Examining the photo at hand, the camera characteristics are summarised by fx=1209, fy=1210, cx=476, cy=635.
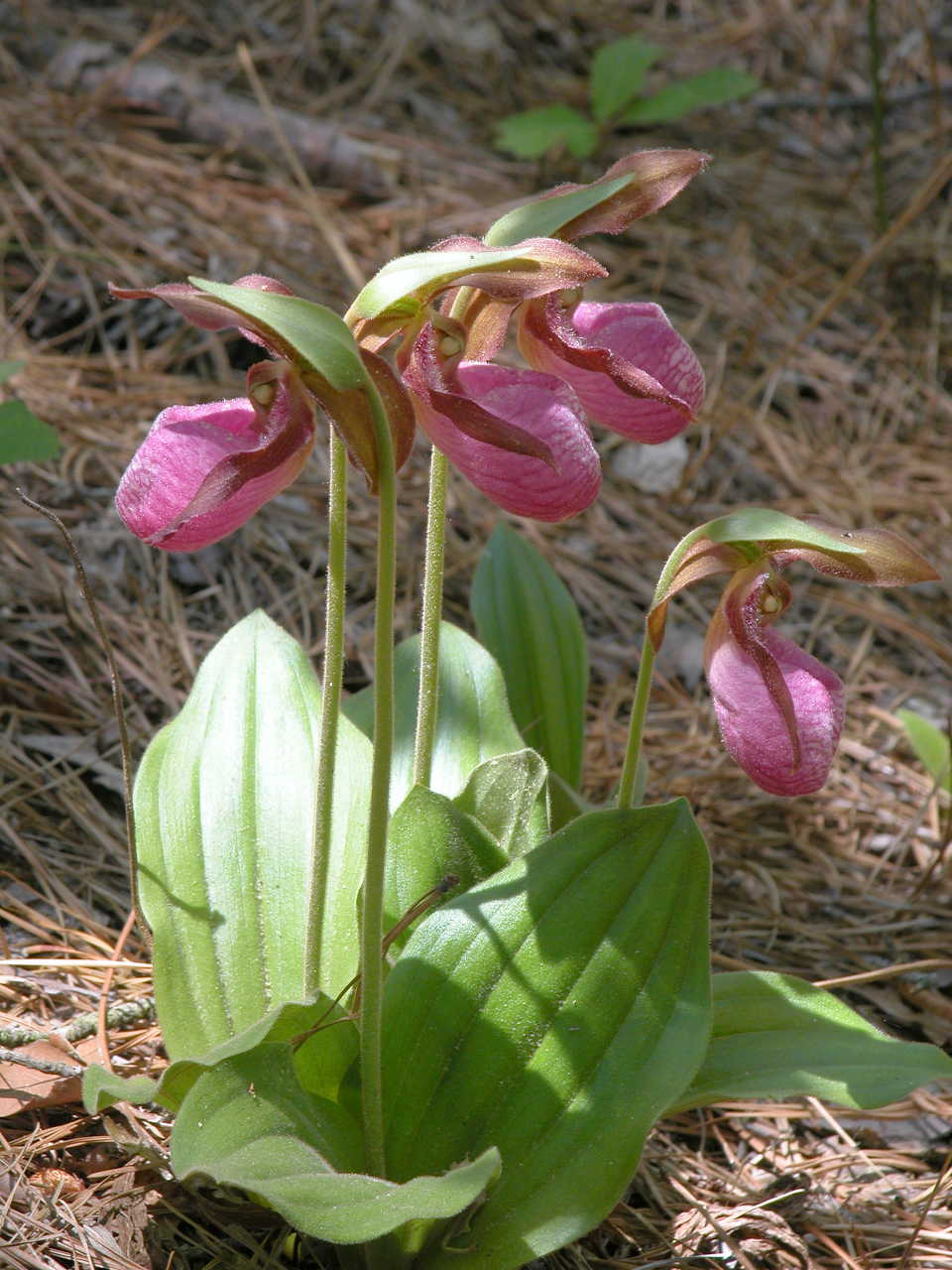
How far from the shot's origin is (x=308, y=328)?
1.16m

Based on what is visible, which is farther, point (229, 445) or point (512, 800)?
point (512, 800)

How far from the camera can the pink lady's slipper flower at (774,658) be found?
5.06 ft

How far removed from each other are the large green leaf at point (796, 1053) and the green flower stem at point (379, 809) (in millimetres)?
387

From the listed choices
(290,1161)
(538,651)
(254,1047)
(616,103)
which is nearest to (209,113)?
(616,103)

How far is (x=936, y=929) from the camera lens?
8.02 feet

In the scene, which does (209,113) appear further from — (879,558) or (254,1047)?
(254,1047)

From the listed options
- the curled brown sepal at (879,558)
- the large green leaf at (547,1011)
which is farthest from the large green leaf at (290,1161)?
the curled brown sepal at (879,558)

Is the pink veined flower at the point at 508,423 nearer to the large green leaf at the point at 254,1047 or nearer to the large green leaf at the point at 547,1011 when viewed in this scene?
the large green leaf at the point at 547,1011

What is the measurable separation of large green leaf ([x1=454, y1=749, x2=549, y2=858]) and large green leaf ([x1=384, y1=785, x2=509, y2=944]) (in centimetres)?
12

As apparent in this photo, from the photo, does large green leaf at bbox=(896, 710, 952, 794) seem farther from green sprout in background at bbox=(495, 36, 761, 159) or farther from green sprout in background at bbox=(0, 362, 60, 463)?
green sprout in background at bbox=(495, 36, 761, 159)

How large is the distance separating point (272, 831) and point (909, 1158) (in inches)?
46.7

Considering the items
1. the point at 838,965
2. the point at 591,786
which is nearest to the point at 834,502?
the point at 591,786

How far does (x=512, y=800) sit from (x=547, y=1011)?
395mm

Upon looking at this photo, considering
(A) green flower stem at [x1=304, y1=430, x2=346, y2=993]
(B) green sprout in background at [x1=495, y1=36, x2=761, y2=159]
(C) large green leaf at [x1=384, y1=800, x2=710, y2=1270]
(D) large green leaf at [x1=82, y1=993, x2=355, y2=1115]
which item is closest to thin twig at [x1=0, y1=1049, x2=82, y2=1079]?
(D) large green leaf at [x1=82, y1=993, x2=355, y2=1115]
